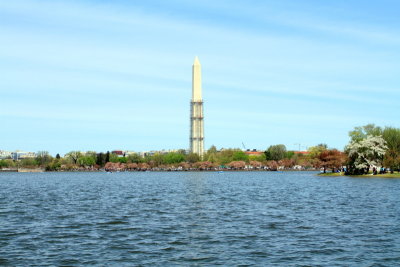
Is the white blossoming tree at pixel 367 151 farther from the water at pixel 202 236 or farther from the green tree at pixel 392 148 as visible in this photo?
the water at pixel 202 236

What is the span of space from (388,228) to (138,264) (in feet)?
60.4

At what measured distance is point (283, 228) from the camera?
35188 millimetres

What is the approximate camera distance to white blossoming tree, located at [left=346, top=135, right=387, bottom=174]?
12791cm

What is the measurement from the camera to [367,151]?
12838 centimetres

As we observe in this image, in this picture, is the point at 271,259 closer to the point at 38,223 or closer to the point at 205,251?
the point at 205,251

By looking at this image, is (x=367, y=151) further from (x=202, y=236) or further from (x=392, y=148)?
(x=202, y=236)

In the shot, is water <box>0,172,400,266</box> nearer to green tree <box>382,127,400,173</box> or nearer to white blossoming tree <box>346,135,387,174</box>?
white blossoming tree <box>346,135,387,174</box>

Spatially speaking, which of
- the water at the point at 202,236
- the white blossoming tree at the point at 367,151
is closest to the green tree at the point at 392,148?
the white blossoming tree at the point at 367,151

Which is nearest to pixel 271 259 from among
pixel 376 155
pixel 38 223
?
pixel 38 223

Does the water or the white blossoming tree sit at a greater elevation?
the white blossoming tree

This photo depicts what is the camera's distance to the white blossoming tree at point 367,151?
128m

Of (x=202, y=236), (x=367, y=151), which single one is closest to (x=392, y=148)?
(x=367, y=151)

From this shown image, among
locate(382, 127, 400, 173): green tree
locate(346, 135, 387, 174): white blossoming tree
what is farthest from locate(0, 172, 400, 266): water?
locate(382, 127, 400, 173): green tree

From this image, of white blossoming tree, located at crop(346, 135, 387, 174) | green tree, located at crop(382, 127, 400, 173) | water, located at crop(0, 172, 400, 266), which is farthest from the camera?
white blossoming tree, located at crop(346, 135, 387, 174)
